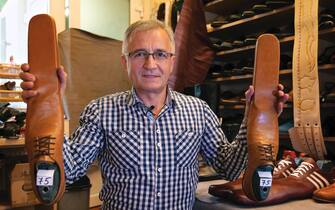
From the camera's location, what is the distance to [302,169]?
1.38m

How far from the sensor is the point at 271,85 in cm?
92

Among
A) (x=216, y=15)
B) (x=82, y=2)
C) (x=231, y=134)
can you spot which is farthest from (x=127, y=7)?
(x=231, y=134)

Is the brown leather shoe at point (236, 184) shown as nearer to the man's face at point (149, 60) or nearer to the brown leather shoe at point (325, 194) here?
the brown leather shoe at point (325, 194)

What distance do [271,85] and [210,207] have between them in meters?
0.56

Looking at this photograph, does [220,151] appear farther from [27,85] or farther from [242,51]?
[242,51]

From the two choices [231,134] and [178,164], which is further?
[231,134]

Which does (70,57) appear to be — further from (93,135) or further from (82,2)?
(93,135)

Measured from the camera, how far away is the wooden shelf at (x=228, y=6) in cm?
254

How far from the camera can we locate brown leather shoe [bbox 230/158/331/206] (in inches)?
46.7

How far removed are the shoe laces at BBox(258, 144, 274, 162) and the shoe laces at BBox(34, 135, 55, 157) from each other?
523 millimetres

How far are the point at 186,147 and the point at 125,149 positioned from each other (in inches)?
7.7

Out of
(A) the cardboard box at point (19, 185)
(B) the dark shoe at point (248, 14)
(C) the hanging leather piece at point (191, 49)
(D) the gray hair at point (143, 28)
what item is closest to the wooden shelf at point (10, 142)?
(A) the cardboard box at point (19, 185)

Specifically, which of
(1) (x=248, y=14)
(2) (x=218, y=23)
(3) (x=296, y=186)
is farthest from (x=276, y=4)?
(3) (x=296, y=186)

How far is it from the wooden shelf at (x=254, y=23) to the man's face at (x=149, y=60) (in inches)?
51.1
